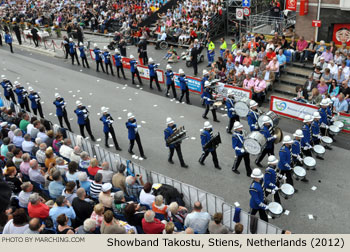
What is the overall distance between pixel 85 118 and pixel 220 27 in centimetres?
1483

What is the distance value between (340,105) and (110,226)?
33.6 feet

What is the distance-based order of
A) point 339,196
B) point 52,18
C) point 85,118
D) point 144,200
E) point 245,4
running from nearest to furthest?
point 144,200
point 339,196
point 85,118
point 245,4
point 52,18

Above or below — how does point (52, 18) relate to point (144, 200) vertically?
above

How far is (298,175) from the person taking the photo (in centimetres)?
966

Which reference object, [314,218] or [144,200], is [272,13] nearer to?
[314,218]

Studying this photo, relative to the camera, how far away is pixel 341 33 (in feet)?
55.2

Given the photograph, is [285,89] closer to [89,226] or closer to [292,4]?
[292,4]

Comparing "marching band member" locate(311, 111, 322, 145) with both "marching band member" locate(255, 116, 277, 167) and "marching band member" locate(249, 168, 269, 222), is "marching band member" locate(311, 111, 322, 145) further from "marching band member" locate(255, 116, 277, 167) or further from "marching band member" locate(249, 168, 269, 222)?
"marching band member" locate(249, 168, 269, 222)

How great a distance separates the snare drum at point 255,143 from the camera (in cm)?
994

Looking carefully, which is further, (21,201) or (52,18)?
(52,18)

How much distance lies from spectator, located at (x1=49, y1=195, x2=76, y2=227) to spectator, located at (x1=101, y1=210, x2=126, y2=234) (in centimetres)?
106

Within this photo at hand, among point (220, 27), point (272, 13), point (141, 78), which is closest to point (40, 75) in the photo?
point (141, 78)

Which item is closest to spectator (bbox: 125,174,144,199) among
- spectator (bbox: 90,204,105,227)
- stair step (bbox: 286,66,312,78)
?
spectator (bbox: 90,204,105,227)

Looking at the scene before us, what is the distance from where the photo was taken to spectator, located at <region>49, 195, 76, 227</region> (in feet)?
23.8
